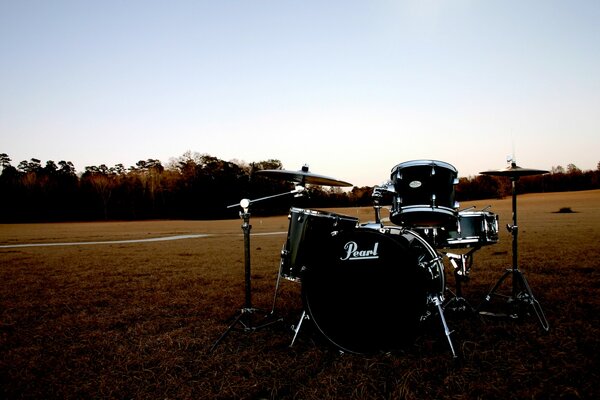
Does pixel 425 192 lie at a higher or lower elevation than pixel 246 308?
higher

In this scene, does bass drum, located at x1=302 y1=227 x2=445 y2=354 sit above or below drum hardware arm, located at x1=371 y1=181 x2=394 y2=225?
below

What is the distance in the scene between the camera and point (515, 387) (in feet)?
11.4

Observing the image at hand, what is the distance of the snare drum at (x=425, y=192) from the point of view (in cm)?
466

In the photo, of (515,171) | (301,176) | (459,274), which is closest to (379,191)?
(301,176)

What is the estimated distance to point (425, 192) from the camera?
185 inches

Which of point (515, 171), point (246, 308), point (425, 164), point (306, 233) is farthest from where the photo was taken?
point (515, 171)

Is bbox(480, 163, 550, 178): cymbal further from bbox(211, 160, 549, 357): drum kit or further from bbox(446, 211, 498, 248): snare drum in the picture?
bbox(211, 160, 549, 357): drum kit

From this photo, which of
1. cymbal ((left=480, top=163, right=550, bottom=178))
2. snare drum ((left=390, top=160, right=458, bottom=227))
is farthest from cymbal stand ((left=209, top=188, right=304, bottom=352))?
cymbal ((left=480, top=163, right=550, bottom=178))

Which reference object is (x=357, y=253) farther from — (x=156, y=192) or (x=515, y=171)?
(x=156, y=192)

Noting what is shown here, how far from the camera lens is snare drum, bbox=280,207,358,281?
4.38 meters

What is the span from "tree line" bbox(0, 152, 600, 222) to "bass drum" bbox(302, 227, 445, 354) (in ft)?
167

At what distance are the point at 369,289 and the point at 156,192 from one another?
71451 millimetres

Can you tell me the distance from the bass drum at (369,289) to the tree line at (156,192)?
50.8 metres

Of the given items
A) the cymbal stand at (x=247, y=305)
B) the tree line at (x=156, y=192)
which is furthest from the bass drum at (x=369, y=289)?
the tree line at (x=156, y=192)
